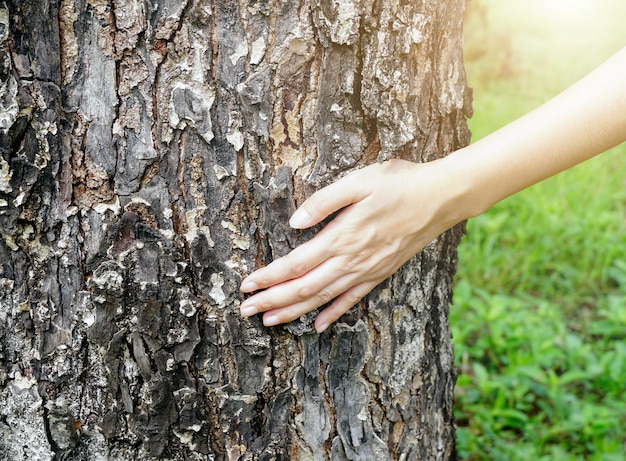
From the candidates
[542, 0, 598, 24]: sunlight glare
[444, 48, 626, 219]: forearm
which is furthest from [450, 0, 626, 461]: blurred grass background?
[444, 48, 626, 219]: forearm

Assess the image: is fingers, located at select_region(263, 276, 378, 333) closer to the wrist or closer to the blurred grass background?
the wrist

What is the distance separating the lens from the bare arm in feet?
3.88

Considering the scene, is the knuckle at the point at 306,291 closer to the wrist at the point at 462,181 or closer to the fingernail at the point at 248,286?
the fingernail at the point at 248,286

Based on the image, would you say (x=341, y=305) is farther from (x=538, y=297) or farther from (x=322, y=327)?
(x=538, y=297)

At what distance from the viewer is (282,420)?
1.48 metres

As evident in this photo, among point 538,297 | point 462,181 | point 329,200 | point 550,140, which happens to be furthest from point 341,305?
point 538,297

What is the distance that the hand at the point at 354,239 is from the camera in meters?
1.26

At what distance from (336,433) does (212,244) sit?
598 mm

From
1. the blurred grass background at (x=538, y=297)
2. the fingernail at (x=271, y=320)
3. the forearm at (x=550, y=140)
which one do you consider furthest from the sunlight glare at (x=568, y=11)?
the fingernail at (x=271, y=320)

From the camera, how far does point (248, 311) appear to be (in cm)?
134

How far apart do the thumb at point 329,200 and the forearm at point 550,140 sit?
213mm

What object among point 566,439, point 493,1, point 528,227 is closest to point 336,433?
point 566,439

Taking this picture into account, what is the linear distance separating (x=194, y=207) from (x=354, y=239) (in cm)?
35

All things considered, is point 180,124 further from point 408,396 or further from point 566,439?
point 566,439
